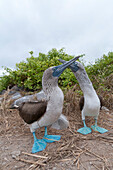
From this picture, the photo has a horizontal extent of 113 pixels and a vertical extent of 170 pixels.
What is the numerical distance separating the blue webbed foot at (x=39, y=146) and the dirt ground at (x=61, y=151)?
5 centimetres

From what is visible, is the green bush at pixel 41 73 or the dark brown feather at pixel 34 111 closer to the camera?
the dark brown feather at pixel 34 111

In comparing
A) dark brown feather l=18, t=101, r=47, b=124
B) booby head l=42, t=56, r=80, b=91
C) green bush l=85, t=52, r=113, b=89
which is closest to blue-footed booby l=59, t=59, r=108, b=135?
booby head l=42, t=56, r=80, b=91

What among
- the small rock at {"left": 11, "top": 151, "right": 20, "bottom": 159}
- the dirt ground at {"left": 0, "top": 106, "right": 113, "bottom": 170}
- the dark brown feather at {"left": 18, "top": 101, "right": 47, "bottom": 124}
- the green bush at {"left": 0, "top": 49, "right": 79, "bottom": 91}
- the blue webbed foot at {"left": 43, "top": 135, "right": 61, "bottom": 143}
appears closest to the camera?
the dirt ground at {"left": 0, "top": 106, "right": 113, "bottom": 170}

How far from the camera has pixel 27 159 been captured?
4.73ft

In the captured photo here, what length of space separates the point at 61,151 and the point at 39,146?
332 millimetres

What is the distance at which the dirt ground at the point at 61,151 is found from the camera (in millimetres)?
1318

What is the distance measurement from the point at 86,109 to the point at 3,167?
140 centimetres

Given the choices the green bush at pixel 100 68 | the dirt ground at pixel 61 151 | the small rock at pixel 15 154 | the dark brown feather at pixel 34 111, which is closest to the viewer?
the dirt ground at pixel 61 151

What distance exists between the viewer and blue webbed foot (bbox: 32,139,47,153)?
1601mm

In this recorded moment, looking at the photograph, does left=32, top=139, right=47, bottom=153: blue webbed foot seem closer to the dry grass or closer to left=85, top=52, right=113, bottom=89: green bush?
the dry grass

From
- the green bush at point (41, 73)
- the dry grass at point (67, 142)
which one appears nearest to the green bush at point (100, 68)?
the green bush at point (41, 73)

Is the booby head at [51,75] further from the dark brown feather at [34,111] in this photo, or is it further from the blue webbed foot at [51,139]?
the blue webbed foot at [51,139]

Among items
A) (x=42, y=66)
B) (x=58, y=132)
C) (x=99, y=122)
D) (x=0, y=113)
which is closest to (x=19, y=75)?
(x=42, y=66)

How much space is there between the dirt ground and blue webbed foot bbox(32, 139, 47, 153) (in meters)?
0.05
